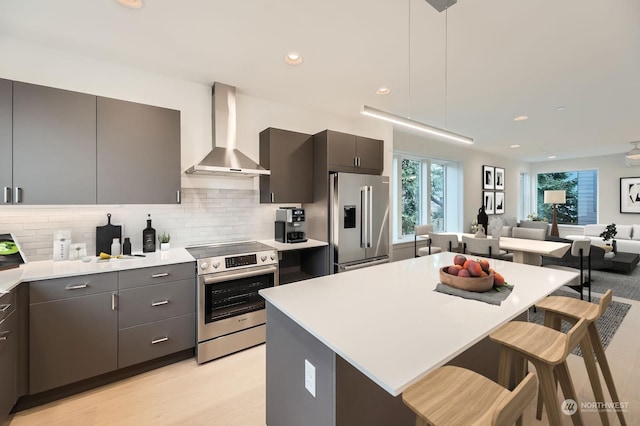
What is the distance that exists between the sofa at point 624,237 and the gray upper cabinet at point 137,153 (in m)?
7.68

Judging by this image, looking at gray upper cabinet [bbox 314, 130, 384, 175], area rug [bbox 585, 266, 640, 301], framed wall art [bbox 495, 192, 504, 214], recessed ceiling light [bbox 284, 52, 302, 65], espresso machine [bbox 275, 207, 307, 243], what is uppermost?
recessed ceiling light [bbox 284, 52, 302, 65]

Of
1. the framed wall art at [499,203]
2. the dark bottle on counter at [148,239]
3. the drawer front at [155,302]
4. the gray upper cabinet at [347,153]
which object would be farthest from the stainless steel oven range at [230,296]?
the framed wall art at [499,203]

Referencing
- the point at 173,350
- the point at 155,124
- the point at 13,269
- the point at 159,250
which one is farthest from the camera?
the point at 159,250

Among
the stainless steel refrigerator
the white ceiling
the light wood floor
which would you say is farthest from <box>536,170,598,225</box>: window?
the stainless steel refrigerator

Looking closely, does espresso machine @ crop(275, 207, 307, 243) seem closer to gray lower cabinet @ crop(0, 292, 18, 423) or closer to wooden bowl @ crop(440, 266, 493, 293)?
wooden bowl @ crop(440, 266, 493, 293)

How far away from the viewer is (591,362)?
1535 millimetres

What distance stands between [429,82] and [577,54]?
121cm

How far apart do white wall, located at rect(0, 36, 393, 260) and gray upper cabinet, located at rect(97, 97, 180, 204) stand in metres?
0.34

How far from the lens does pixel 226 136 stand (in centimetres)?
304

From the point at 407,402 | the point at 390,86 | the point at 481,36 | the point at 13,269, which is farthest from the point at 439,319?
the point at 13,269

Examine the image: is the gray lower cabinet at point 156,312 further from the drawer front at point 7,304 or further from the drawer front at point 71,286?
the drawer front at point 7,304

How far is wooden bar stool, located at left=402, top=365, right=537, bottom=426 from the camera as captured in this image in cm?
95

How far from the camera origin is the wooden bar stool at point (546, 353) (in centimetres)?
121

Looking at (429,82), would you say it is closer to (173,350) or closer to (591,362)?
(591,362)
